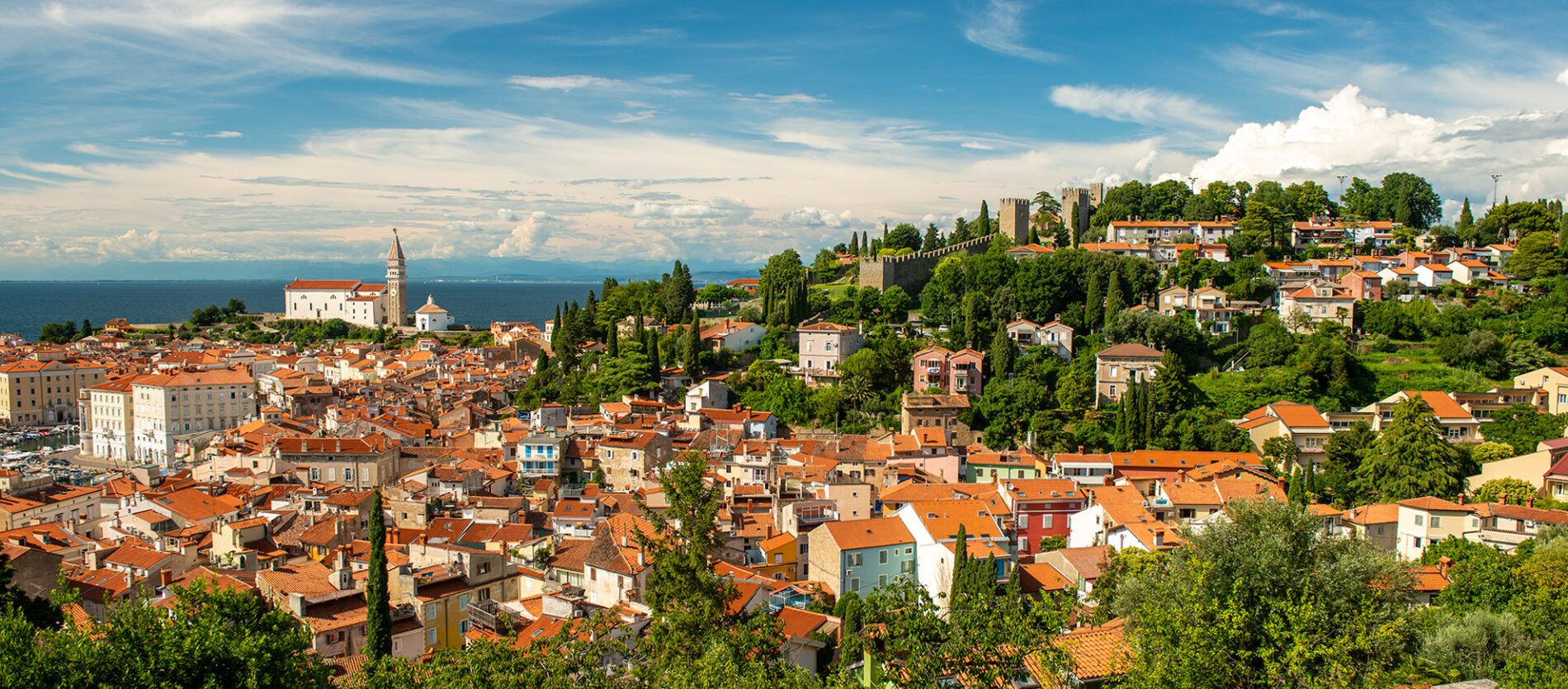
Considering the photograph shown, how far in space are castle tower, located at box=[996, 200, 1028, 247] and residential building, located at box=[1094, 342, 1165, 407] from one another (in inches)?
912

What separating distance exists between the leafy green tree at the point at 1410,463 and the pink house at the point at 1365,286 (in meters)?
16.8

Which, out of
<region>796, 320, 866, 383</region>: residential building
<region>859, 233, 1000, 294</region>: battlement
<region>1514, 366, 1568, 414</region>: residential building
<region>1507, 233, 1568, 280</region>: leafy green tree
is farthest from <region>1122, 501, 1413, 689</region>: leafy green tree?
<region>1507, 233, 1568, 280</region>: leafy green tree

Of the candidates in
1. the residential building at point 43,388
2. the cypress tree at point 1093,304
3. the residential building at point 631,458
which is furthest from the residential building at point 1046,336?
the residential building at point 43,388

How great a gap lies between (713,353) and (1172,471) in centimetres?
2329

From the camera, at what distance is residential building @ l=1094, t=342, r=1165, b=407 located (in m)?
39.0

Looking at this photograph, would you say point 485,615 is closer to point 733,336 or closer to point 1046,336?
point 733,336

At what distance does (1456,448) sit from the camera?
105 ft

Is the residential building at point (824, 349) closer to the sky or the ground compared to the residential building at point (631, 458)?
closer to the sky

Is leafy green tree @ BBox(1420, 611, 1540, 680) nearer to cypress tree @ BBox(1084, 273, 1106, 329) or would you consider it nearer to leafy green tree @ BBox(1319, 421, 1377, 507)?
leafy green tree @ BBox(1319, 421, 1377, 507)

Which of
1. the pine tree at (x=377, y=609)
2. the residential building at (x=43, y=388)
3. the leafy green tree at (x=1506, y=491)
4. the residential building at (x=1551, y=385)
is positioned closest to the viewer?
the pine tree at (x=377, y=609)

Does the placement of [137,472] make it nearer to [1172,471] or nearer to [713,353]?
[713,353]

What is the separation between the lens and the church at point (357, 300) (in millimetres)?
91125

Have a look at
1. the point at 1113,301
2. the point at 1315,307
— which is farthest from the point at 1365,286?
the point at 1113,301

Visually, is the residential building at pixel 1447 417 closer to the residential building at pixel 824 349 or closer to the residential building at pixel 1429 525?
the residential building at pixel 1429 525
